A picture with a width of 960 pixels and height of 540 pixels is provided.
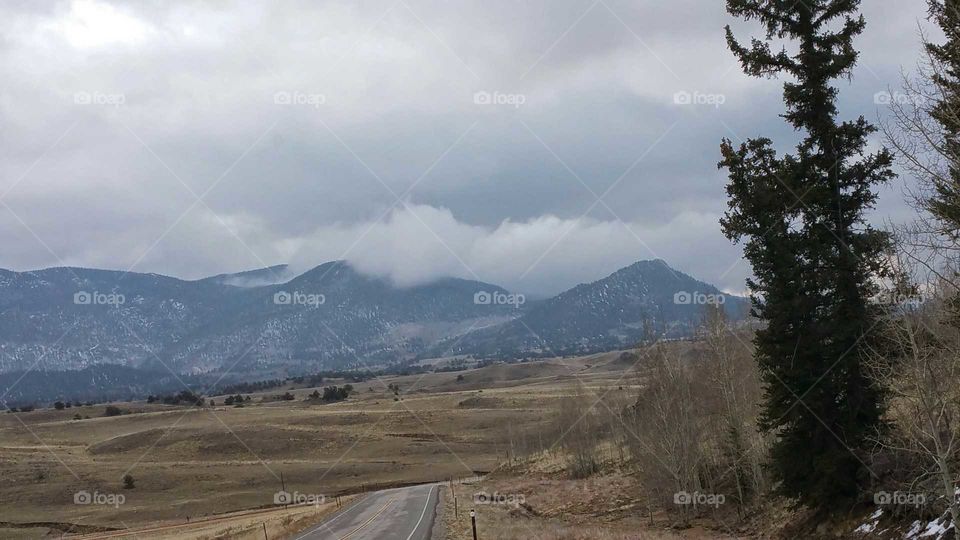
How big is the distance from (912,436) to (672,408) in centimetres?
2467

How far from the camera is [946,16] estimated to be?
18.5 meters

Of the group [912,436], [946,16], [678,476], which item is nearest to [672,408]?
[678,476]

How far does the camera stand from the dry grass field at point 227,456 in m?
84.6

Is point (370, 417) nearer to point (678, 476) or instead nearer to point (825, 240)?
point (678, 476)

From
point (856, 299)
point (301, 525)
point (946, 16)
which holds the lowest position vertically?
point (301, 525)
